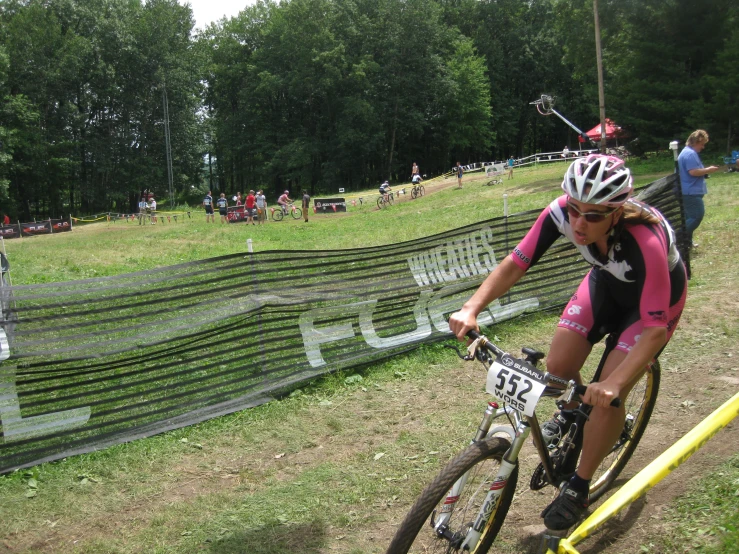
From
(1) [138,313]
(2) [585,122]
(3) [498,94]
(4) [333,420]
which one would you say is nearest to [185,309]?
(1) [138,313]

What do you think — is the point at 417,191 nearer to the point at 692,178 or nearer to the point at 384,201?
the point at 384,201

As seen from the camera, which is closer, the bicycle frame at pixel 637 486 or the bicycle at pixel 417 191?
the bicycle frame at pixel 637 486

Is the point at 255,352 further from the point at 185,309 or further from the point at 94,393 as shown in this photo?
the point at 94,393

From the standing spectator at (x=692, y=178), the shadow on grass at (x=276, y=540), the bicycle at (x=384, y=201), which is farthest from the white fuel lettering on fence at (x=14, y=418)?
the bicycle at (x=384, y=201)

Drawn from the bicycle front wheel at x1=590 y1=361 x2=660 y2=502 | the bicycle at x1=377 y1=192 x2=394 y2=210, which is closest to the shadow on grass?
the bicycle front wheel at x1=590 y1=361 x2=660 y2=502

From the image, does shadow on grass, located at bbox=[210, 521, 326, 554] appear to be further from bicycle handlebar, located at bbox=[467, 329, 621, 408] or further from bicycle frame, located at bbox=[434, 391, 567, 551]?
bicycle handlebar, located at bbox=[467, 329, 621, 408]

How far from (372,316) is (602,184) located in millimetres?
4710

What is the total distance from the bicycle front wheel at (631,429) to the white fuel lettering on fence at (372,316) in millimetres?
3515

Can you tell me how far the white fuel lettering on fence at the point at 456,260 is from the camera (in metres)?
8.02

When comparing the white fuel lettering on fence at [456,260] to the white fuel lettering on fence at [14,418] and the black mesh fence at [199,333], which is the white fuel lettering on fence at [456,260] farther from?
the white fuel lettering on fence at [14,418]

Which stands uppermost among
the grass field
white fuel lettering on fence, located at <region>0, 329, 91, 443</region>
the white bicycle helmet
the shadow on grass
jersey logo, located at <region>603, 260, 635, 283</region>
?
the white bicycle helmet

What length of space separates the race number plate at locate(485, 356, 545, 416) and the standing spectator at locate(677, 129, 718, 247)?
27.6ft

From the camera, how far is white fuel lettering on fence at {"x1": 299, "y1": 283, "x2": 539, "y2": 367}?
6.97m

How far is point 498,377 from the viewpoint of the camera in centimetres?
298
